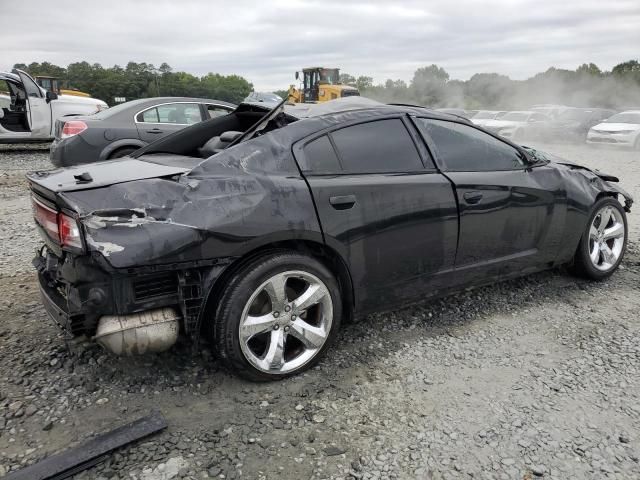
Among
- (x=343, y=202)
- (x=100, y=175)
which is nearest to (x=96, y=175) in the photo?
(x=100, y=175)

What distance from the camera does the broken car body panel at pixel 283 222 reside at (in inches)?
93.1

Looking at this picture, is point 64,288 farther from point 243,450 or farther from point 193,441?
point 243,450

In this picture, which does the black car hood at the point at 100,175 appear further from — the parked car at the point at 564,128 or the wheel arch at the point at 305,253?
the parked car at the point at 564,128

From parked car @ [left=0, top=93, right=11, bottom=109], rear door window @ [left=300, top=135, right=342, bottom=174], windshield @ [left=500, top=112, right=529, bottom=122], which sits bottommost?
windshield @ [left=500, top=112, right=529, bottom=122]

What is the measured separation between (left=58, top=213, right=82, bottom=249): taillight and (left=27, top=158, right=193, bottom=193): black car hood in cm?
16

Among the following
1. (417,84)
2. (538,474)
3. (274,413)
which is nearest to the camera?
(538,474)

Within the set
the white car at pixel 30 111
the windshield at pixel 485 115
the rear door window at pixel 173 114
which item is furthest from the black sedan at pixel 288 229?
the windshield at pixel 485 115

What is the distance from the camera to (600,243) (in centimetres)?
422

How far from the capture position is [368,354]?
3.08 metres

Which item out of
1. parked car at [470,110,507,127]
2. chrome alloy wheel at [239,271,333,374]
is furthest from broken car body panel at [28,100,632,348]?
parked car at [470,110,507,127]

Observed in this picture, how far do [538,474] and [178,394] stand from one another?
1750mm

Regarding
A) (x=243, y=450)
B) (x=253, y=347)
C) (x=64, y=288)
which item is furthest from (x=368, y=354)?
(x=64, y=288)

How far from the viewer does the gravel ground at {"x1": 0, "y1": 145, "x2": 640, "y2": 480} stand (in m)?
2.19

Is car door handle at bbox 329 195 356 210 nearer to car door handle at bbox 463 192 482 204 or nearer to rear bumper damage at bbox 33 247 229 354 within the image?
rear bumper damage at bbox 33 247 229 354
